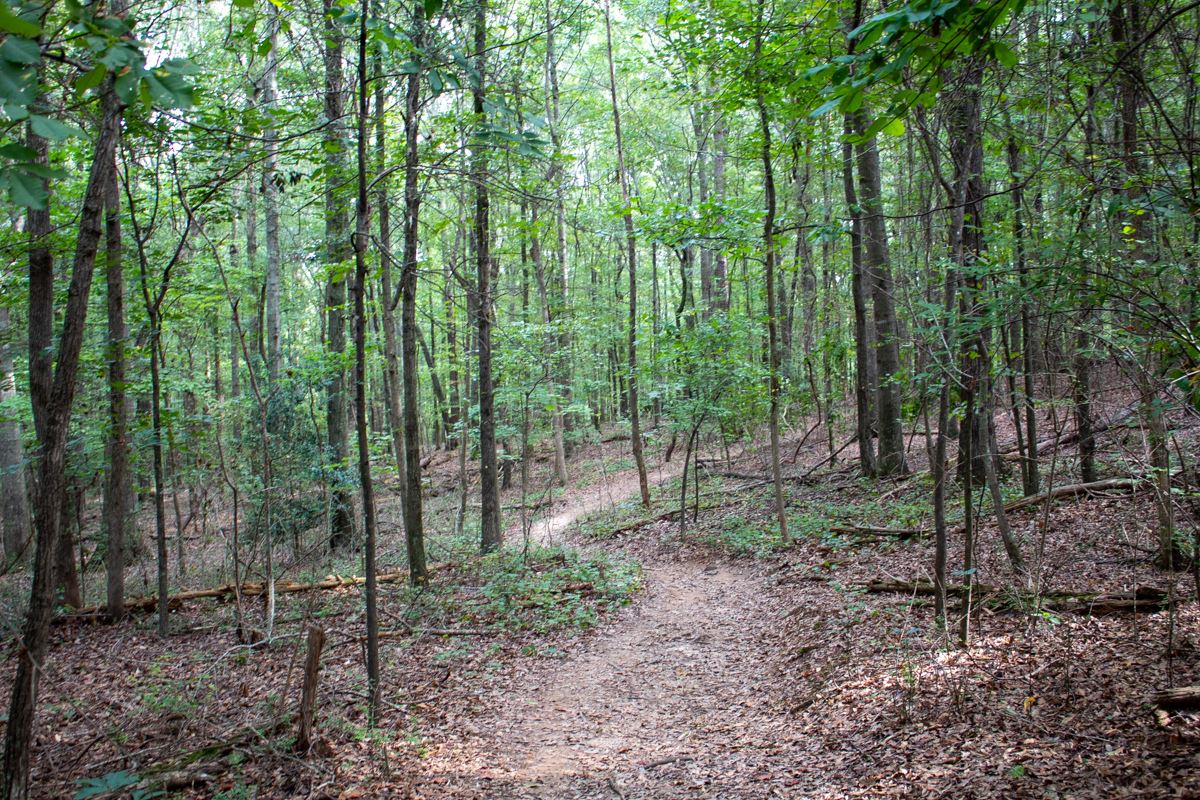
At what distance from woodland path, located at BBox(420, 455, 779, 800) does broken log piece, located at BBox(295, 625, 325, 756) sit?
0.90m

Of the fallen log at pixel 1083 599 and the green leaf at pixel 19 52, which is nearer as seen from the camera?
the green leaf at pixel 19 52

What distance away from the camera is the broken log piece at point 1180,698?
3.58 meters

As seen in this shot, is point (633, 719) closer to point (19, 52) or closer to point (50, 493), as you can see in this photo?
point (50, 493)

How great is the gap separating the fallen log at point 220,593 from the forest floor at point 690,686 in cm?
20

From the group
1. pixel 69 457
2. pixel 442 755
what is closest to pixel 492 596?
pixel 442 755

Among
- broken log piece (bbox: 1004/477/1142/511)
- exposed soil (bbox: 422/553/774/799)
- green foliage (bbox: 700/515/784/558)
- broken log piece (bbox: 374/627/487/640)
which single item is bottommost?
exposed soil (bbox: 422/553/774/799)

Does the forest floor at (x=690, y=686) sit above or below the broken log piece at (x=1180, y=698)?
below

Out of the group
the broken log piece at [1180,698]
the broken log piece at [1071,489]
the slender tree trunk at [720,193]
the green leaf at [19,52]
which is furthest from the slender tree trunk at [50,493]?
the slender tree trunk at [720,193]

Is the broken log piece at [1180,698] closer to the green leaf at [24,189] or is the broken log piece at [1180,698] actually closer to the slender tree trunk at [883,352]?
the green leaf at [24,189]

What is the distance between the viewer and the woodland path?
471 centimetres

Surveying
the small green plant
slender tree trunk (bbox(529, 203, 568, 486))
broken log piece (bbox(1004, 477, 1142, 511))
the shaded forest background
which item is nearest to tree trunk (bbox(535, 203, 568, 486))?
slender tree trunk (bbox(529, 203, 568, 486))

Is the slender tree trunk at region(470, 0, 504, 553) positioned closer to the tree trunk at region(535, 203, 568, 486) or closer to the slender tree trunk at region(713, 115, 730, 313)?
the tree trunk at region(535, 203, 568, 486)

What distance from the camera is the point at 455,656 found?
7.28 meters

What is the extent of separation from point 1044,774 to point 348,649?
6487 mm
